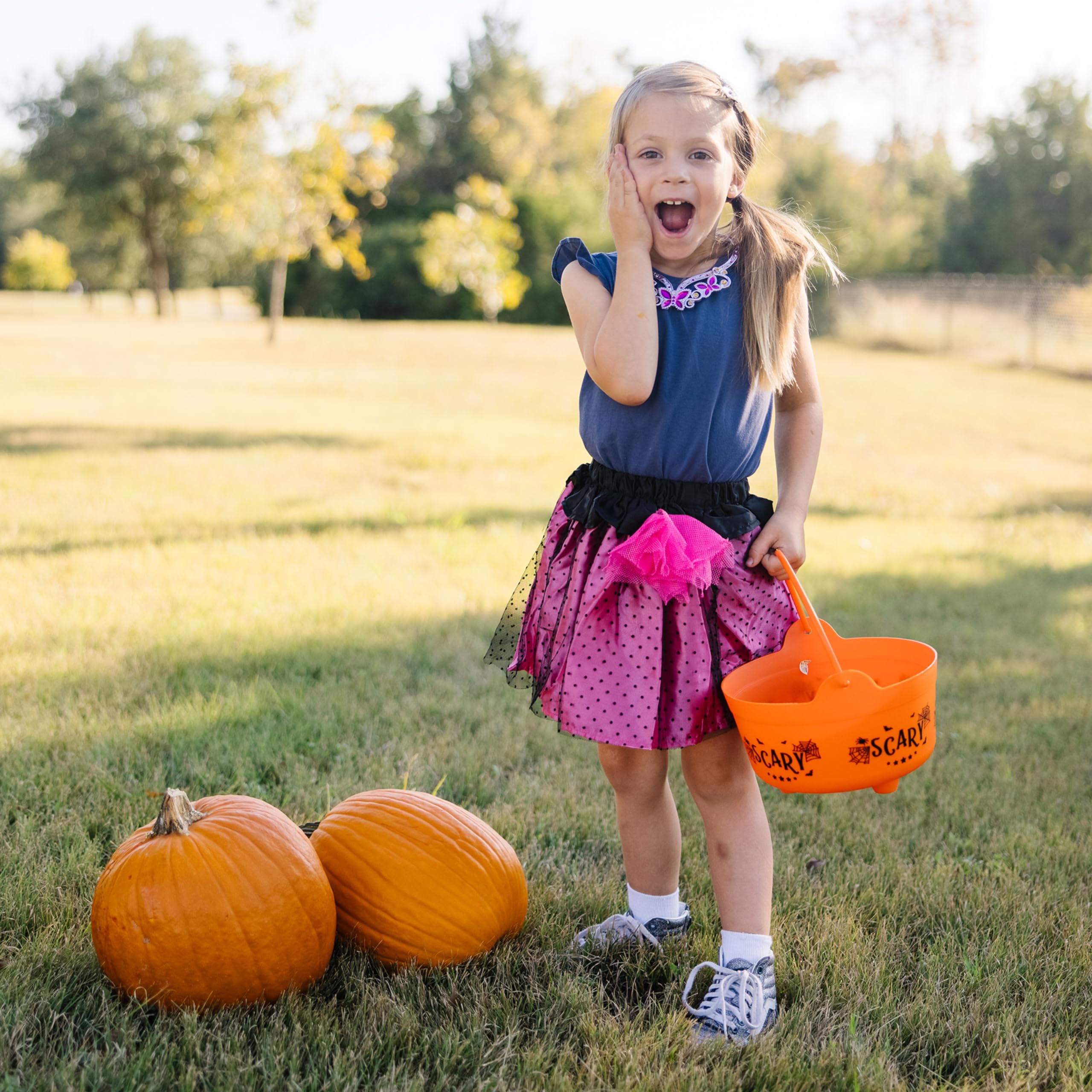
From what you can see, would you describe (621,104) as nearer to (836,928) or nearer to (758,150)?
(758,150)

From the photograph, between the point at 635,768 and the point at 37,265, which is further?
the point at 37,265

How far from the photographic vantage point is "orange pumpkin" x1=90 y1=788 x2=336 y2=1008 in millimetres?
1690

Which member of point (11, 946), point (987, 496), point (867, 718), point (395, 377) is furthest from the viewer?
point (395, 377)

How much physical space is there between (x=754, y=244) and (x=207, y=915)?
4.90 ft

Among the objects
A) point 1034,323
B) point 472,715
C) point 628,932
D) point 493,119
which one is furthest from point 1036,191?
point 628,932

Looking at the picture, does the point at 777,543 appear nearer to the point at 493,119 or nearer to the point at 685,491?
the point at 685,491

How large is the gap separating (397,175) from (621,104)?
39.2m

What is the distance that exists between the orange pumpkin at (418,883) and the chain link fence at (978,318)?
17496mm

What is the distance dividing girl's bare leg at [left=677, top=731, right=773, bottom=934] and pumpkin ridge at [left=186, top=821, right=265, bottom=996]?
2.66 ft

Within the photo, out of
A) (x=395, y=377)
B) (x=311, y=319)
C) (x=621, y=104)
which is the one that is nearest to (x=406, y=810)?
(x=621, y=104)

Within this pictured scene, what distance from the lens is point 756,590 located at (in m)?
1.93

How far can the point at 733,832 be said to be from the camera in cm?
193

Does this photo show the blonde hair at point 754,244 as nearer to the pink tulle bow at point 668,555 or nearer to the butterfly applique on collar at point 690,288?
the butterfly applique on collar at point 690,288

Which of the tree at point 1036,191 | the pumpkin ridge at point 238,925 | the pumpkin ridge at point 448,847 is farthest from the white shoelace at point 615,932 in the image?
the tree at point 1036,191
